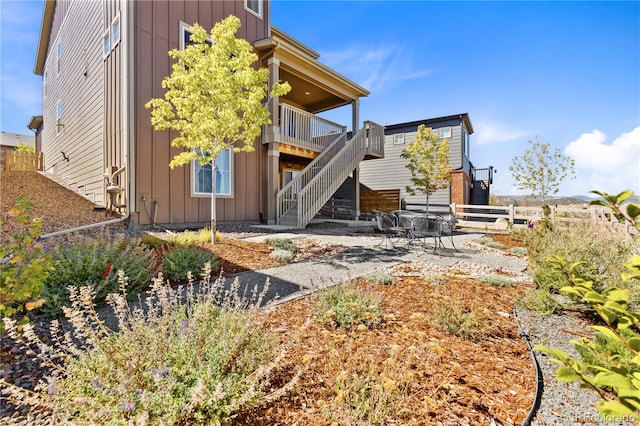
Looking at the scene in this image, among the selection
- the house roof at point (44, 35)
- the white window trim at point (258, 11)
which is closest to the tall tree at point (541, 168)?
the white window trim at point (258, 11)

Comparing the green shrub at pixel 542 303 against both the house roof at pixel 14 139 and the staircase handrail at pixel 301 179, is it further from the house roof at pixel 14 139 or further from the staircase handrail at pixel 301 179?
the house roof at pixel 14 139

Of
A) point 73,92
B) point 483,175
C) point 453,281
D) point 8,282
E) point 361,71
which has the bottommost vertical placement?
point 453,281

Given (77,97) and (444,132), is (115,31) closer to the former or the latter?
(77,97)

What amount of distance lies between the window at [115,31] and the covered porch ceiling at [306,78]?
3.95 m

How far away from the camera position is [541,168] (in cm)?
1797

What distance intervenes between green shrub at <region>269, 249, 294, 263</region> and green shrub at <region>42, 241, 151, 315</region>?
7.40 ft

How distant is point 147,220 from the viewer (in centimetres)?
793

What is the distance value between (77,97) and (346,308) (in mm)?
13725

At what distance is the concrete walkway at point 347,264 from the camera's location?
400 centimetres

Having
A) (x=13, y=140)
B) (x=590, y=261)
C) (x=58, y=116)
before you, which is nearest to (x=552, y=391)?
(x=590, y=261)

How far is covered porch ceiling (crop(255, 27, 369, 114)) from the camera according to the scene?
10.1 meters

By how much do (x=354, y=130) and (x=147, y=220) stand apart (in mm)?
9014

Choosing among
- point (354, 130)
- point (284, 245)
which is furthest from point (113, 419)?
point (354, 130)

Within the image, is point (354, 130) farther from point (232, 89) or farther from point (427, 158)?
point (232, 89)
